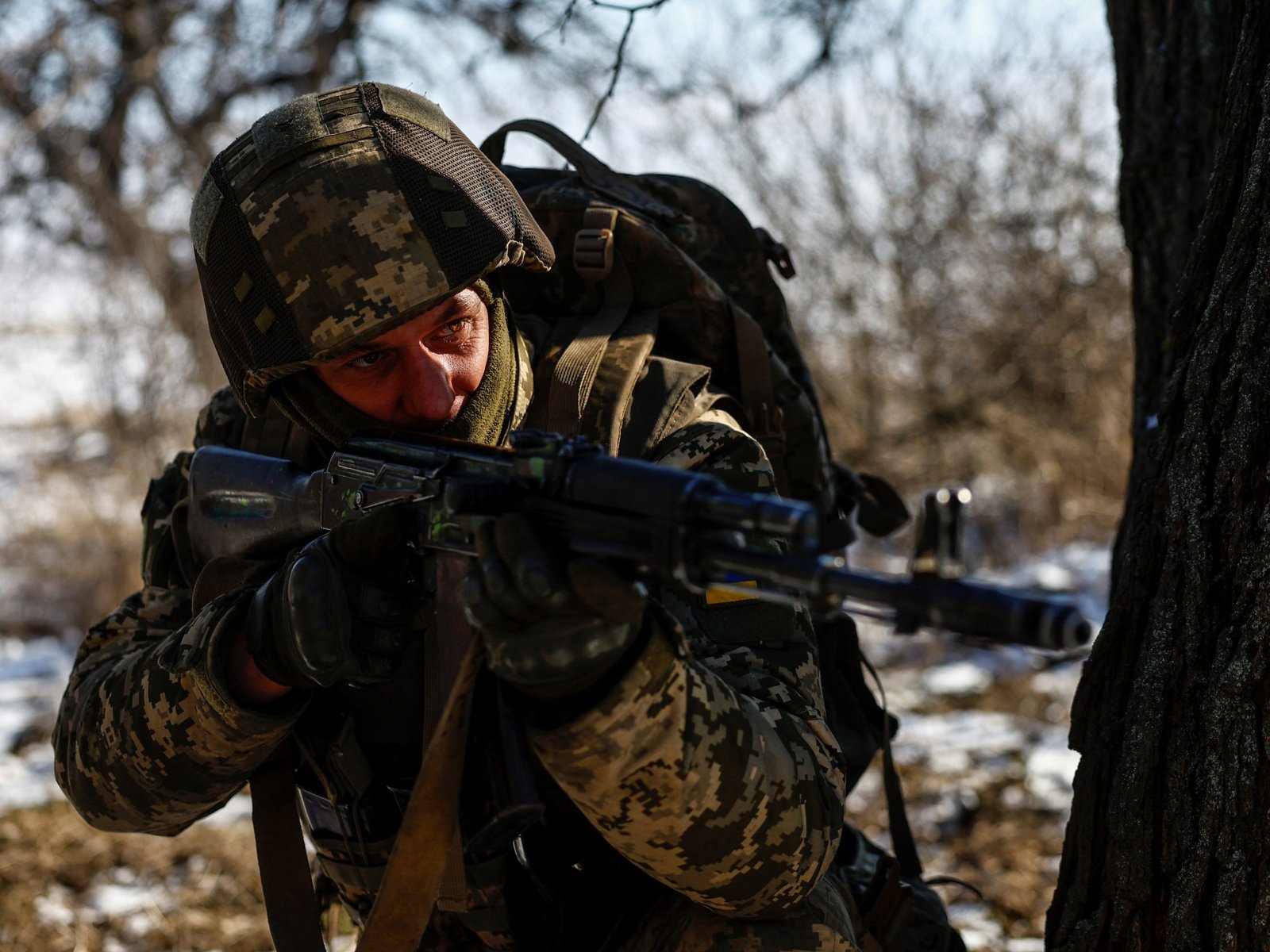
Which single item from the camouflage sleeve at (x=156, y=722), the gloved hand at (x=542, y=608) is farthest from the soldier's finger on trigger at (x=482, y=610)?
the camouflage sleeve at (x=156, y=722)

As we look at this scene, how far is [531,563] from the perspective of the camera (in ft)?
5.09

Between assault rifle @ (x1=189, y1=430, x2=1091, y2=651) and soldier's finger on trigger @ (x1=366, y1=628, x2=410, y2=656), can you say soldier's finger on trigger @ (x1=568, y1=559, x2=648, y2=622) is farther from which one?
soldier's finger on trigger @ (x1=366, y1=628, x2=410, y2=656)

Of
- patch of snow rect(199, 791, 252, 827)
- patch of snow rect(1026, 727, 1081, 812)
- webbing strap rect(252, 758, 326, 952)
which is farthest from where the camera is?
patch of snow rect(199, 791, 252, 827)

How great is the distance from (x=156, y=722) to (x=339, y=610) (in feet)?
1.71

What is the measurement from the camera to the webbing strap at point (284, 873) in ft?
7.57

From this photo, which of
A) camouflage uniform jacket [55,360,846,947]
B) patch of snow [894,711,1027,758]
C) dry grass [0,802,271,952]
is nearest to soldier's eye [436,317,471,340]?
camouflage uniform jacket [55,360,846,947]

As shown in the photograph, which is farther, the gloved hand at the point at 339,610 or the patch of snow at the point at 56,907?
the patch of snow at the point at 56,907

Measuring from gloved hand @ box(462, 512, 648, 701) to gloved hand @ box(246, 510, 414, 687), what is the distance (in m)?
0.33

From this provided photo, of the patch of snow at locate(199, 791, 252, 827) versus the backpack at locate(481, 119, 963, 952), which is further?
the patch of snow at locate(199, 791, 252, 827)

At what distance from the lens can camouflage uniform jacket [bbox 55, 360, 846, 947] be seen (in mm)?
1708

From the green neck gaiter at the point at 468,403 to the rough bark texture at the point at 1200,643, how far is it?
110cm

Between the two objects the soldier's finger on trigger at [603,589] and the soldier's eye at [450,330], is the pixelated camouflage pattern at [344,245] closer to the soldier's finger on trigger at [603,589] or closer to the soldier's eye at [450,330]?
the soldier's eye at [450,330]

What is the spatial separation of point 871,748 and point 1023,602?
131 cm

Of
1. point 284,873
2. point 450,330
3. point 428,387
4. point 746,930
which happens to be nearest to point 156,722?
point 284,873
